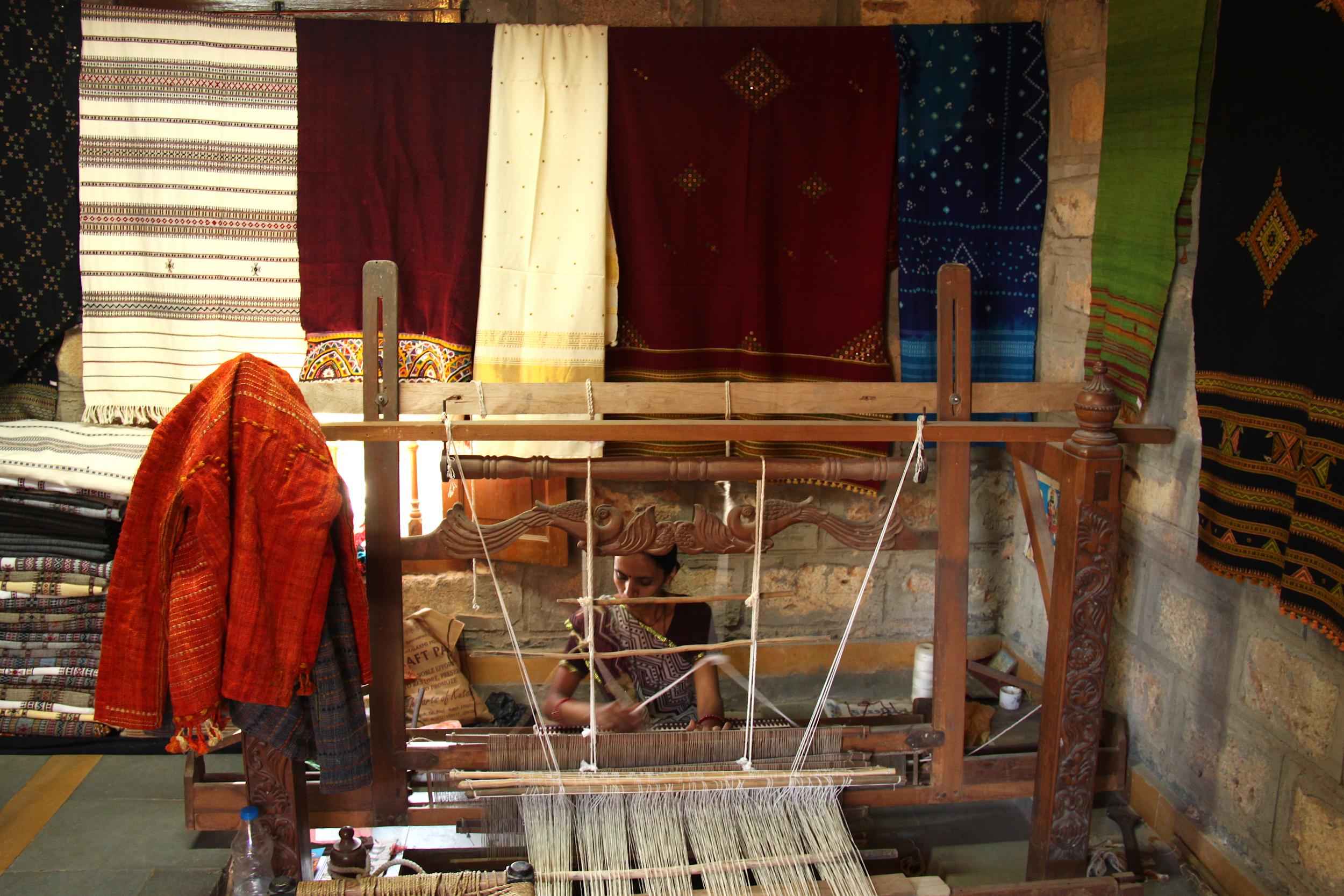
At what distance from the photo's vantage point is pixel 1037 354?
3184 millimetres

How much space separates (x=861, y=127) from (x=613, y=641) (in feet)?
5.25

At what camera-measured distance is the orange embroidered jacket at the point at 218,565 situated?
1921mm

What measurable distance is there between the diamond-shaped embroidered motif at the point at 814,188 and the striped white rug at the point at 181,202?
1.43 m

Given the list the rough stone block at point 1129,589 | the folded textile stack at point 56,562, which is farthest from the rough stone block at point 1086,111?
the folded textile stack at point 56,562

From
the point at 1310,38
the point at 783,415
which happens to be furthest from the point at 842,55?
the point at 1310,38

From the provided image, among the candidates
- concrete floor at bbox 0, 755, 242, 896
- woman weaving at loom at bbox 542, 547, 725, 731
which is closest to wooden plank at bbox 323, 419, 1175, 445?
woman weaving at loom at bbox 542, 547, 725, 731

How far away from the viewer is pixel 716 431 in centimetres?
224

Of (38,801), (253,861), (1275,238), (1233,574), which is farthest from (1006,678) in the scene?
(38,801)

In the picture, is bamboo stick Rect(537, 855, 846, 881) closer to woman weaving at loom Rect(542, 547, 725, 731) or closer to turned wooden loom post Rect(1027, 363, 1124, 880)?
woman weaving at loom Rect(542, 547, 725, 731)

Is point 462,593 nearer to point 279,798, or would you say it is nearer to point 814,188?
point 279,798

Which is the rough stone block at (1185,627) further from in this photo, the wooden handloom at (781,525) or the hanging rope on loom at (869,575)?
the hanging rope on loom at (869,575)

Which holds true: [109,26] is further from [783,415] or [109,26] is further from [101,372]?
[783,415]

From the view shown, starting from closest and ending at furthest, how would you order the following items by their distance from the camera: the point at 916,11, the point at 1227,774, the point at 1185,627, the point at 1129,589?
1. the point at 1227,774
2. the point at 1185,627
3. the point at 1129,589
4. the point at 916,11

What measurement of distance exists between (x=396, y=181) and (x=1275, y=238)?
218 centimetres
